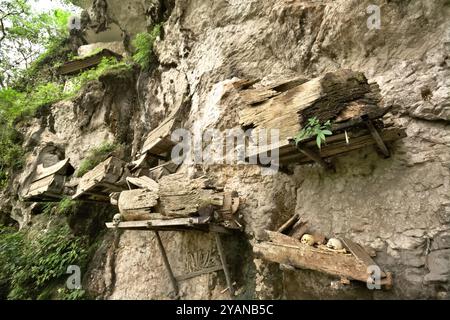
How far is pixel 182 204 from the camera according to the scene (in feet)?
14.3

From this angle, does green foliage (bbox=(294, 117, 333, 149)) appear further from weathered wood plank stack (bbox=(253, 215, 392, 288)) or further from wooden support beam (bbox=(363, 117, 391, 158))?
weathered wood plank stack (bbox=(253, 215, 392, 288))

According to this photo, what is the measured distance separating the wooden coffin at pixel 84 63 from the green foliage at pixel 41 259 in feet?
23.3

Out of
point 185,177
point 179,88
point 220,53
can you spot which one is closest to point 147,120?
point 179,88

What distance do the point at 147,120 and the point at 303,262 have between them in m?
5.68

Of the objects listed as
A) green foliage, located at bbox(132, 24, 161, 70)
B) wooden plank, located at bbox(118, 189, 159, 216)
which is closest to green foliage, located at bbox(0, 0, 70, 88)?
green foliage, located at bbox(132, 24, 161, 70)

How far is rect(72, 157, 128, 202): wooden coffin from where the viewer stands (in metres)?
5.68

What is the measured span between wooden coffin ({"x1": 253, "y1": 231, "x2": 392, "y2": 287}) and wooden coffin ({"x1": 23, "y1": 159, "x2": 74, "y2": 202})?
5.03 meters

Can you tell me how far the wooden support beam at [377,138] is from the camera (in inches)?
124

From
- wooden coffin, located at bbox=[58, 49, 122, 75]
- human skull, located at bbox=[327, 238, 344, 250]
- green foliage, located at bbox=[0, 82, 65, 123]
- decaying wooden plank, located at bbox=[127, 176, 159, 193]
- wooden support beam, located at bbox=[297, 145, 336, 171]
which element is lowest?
human skull, located at bbox=[327, 238, 344, 250]

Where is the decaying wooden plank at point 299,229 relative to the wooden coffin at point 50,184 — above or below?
below

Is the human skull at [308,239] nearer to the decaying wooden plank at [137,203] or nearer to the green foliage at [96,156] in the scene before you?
the decaying wooden plank at [137,203]

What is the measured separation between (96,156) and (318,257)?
6.73 metres

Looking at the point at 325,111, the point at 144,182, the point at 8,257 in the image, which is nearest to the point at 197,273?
the point at 144,182

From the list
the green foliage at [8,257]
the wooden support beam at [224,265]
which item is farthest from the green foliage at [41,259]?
the wooden support beam at [224,265]
